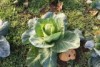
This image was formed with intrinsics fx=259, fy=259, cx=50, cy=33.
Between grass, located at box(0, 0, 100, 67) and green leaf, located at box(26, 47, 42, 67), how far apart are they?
105 mm

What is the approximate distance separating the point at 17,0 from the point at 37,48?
681 mm

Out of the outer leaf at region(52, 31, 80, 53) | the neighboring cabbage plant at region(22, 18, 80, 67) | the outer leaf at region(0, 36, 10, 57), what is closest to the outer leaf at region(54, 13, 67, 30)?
the neighboring cabbage plant at region(22, 18, 80, 67)

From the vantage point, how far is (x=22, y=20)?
102 inches

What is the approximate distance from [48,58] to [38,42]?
0.16 meters

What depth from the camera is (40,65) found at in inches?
87.5

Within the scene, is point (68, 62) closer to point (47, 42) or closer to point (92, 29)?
point (47, 42)

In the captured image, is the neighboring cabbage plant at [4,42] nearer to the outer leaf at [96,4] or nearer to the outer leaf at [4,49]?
the outer leaf at [4,49]

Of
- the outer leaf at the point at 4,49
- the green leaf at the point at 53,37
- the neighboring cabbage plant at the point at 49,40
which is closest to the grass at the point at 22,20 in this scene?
the outer leaf at the point at 4,49

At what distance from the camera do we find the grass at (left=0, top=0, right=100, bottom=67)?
2357mm

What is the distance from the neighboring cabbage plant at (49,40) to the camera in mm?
2108

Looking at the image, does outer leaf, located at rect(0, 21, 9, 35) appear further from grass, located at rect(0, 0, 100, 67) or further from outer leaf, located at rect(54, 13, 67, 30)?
outer leaf, located at rect(54, 13, 67, 30)

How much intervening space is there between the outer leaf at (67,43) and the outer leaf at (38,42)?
0.06m

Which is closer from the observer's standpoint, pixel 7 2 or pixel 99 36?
pixel 99 36

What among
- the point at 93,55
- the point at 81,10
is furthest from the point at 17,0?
the point at 93,55
